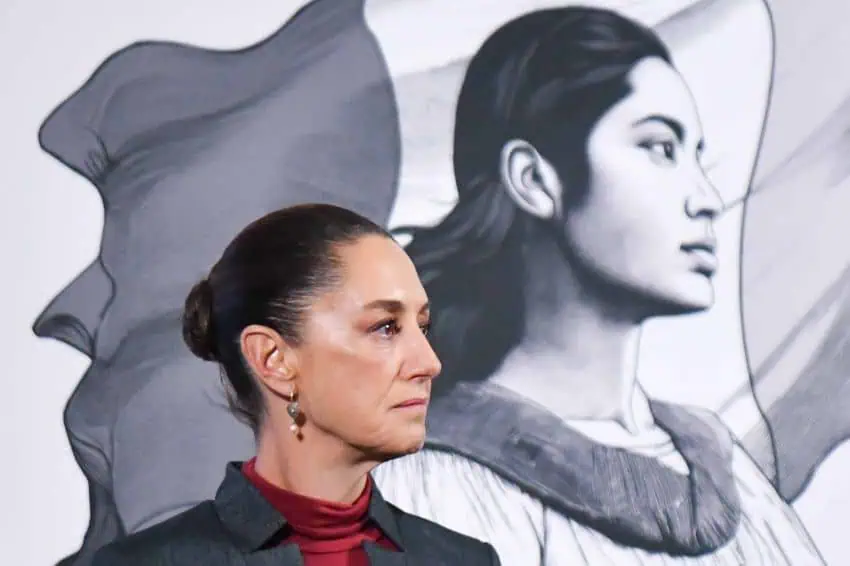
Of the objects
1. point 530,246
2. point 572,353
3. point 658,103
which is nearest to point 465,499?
point 572,353

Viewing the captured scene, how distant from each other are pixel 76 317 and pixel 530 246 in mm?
641

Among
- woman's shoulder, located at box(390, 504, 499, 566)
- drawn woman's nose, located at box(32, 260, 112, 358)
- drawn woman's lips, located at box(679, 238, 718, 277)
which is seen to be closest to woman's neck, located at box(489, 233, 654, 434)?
drawn woman's lips, located at box(679, 238, 718, 277)

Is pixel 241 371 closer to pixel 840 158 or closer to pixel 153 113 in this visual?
pixel 153 113

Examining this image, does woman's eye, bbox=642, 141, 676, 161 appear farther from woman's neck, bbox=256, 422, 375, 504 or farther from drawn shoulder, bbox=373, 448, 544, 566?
woman's neck, bbox=256, 422, 375, 504

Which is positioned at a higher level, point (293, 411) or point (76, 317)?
point (293, 411)

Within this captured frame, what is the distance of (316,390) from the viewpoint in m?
0.91

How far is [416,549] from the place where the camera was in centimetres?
95

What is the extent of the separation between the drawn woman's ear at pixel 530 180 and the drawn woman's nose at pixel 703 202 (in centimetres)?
19

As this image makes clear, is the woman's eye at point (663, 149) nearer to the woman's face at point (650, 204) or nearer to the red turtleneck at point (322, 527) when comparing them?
the woman's face at point (650, 204)

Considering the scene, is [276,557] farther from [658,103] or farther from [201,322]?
[658,103]

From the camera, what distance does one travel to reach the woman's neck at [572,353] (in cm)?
169

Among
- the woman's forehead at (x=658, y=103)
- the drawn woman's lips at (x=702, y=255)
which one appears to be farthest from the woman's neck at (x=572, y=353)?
the woman's forehead at (x=658, y=103)

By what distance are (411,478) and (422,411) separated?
2.44 feet

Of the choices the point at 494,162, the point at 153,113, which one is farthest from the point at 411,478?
the point at 153,113
